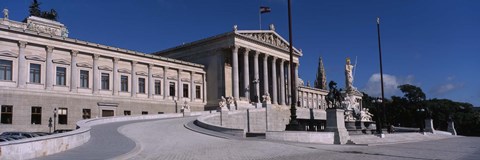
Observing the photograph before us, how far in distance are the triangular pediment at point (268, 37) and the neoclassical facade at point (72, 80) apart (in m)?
12.7

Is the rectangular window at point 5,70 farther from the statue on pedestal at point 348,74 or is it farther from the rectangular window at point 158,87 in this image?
the statue on pedestal at point 348,74

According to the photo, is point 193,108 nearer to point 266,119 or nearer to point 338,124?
point 266,119

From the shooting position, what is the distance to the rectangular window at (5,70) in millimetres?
46875

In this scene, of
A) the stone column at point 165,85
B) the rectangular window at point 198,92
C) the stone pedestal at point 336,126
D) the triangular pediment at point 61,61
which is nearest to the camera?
the stone pedestal at point 336,126

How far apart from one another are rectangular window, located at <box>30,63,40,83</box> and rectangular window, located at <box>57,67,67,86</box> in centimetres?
268

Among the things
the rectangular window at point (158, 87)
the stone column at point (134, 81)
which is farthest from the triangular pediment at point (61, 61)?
the rectangular window at point (158, 87)

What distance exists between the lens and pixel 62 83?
2088 inches

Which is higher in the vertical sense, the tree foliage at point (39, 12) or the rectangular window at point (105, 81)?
the tree foliage at point (39, 12)

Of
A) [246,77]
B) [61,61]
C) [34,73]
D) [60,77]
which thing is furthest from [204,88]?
[34,73]

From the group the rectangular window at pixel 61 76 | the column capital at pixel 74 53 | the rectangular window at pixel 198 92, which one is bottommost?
the rectangular window at pixel 198 92

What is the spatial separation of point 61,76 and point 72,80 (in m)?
1.32

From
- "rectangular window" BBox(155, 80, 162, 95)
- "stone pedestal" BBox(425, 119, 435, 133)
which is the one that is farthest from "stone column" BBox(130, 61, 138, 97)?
"stone pedestal" BBox(425, 119, 435, 133)

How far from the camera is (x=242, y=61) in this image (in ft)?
261

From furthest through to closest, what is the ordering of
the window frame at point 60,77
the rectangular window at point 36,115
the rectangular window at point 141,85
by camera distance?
the rectangular window at point 141,85
the window frame at point 60,77
the rectangular window at point 36,115
